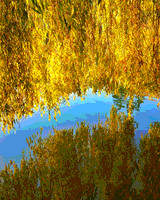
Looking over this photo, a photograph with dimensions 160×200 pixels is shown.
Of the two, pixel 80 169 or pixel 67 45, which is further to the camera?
pixel 80 169

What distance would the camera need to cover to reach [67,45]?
349 cm

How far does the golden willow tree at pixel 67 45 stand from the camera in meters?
2.98

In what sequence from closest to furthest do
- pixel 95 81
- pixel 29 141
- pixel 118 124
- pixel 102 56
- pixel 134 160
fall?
pixel 102 56 < pixel 95 81 < pixel 29 141 < pixel 134 160 < pixel 118 124

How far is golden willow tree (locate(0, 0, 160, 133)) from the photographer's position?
2980mm

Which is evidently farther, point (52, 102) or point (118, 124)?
point (118, 124)

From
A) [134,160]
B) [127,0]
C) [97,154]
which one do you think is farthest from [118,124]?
[127,0]

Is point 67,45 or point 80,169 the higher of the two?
point 67,45

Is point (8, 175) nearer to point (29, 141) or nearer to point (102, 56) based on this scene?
point (29, 141)

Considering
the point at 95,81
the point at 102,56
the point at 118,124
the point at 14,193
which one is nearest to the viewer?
the point at 102,56

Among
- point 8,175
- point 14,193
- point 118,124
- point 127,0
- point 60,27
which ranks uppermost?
point 118,124

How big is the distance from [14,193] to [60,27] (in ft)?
12.8

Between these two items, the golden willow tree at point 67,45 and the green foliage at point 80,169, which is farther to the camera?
the green foliage at point 80,169

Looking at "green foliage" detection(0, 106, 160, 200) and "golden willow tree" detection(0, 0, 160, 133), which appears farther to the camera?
"green foliage" detection(0, 106, 160, 200)

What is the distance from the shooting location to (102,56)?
3.73 meters
